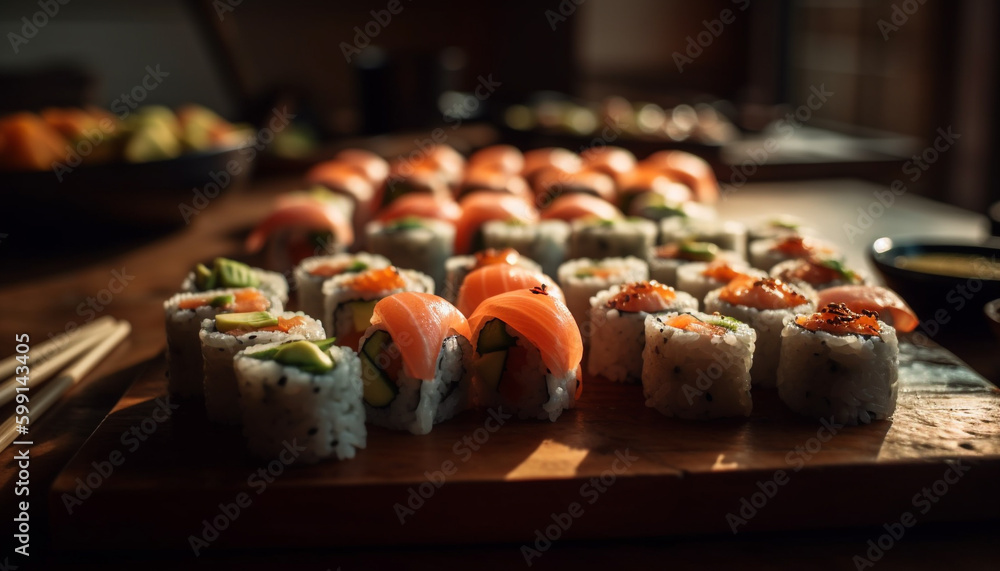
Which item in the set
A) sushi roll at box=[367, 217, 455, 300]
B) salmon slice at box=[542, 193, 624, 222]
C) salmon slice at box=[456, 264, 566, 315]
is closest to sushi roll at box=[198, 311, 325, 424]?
salmon slice at box=[456, 264, 566, 315]

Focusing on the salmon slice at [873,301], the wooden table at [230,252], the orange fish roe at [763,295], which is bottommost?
the wooden table at [230,252]

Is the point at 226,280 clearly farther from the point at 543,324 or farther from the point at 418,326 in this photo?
the point at 543,324

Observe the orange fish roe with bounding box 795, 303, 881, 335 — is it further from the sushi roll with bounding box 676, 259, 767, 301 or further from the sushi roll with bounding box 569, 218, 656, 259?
the sushi roll with bounding box 569, 218, 656, 259

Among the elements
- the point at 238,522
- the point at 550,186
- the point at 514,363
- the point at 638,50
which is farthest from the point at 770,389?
the point at 638,50

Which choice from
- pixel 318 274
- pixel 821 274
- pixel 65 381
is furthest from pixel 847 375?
pixel 65 381

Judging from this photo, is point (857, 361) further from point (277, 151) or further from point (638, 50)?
point (638, 50)

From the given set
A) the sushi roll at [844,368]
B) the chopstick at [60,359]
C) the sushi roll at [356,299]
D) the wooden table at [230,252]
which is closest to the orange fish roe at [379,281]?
the sushi roll at [356,299]

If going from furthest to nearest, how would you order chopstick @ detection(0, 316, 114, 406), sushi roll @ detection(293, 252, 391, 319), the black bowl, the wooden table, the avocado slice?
1. sushi roll @ detection(293, 252, 391, 319)
2. the black bowl
3. chopstick @ detection(0, 316, 114, 406)
4. the avocado slice
5. the wooden table

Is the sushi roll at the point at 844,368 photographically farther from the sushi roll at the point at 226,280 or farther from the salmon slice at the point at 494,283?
the sushi roll at the point at 226,280
